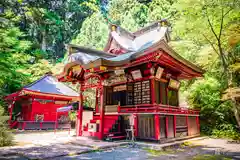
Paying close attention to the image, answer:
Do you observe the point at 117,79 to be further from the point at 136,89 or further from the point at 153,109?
the point at 153,109

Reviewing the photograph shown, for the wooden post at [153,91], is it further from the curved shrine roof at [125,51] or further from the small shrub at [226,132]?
the small shrub at [226,132]

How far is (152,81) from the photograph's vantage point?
927 centimetres

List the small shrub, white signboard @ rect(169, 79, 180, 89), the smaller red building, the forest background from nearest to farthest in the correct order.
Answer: the forest background → the small shrub → white signboard @ rect(169, 79, 180, 89) → the smaller red building

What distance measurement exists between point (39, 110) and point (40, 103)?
0.63 m

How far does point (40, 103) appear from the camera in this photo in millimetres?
15820

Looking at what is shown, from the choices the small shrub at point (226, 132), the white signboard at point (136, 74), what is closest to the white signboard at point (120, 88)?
the white signboard at point (136, 74)

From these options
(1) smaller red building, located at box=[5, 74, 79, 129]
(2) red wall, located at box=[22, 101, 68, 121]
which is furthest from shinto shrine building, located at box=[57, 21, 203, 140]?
(2) red wall, located at box=[22, 101, 68, 121]

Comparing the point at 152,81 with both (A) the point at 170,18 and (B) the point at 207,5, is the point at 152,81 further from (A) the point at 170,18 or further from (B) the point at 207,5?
(A) the point at 170,18

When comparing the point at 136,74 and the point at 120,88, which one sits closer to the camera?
the point at 136,74

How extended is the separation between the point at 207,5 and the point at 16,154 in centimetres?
912

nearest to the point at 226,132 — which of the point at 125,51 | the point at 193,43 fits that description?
the point at 193,43

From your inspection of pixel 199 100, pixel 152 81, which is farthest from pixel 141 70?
pixel 199 100

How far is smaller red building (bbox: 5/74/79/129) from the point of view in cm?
1476

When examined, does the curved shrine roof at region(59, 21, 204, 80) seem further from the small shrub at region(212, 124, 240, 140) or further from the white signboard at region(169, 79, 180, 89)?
the small shrub at region(212, 124, 240, 140)
